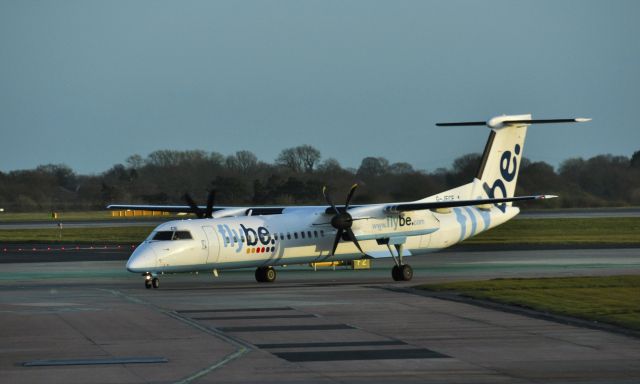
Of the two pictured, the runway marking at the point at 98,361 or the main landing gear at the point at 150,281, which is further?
the main landing gear at the point at 150,281

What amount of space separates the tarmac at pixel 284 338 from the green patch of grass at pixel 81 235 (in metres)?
30.9

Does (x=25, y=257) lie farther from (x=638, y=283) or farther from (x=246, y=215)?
(x=638, y=283)

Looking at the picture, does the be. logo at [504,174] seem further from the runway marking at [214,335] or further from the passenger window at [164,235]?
the runway marking at [214,335]

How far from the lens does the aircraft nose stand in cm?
3169

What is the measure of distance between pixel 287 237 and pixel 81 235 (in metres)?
38.2

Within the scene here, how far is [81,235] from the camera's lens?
233 feet

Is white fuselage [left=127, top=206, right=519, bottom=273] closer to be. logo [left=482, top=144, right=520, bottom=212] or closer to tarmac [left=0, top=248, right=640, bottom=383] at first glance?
be. logo [left=482, top=144, right=520, bottom=212]

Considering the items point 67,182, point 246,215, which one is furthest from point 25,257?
point 67,182

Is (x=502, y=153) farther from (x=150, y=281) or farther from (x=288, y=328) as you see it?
(x=288, y=328)

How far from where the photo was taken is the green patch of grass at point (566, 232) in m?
59.4

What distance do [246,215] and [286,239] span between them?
12.6 feet

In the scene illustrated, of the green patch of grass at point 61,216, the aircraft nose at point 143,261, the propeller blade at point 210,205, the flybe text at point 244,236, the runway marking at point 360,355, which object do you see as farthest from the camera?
the green patch of grass at point 61,216

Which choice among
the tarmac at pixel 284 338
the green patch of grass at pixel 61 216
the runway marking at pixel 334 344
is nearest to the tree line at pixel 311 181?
the green patch of grass at pixel 61 216

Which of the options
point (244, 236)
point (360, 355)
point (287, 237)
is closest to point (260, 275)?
point (287, 237)
